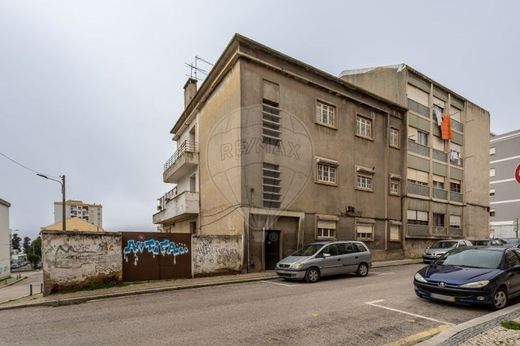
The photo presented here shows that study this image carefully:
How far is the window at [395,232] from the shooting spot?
72.9 ft

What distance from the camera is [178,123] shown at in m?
27.5

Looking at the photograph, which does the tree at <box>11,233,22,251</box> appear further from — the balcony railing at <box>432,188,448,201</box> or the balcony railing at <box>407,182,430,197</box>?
the balcony railing at <box>432,188,448,201</box>

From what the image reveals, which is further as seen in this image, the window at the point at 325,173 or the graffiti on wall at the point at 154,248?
the window at the point at 325,173

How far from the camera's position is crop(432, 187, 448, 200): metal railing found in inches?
1025

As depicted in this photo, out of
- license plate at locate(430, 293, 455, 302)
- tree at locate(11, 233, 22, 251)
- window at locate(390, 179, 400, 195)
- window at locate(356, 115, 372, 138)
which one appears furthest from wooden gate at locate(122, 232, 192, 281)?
tree at locate(11, 233, 22, 251)

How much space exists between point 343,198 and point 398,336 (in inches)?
549

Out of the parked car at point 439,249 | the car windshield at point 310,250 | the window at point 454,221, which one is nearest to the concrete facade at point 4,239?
the car windshield at point 310,250

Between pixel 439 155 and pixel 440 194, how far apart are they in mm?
3195

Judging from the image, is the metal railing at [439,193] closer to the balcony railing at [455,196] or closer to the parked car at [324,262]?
the balcony railing at [455,196]

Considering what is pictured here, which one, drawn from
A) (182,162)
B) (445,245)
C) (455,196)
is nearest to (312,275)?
(445,245)

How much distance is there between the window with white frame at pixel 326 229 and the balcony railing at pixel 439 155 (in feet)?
42.8

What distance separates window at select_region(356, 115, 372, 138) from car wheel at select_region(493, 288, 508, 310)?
14.2 meters

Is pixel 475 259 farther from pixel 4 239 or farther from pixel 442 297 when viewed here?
pixel 4 239

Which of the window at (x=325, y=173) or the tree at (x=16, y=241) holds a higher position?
the window at (x=325, y=173)
